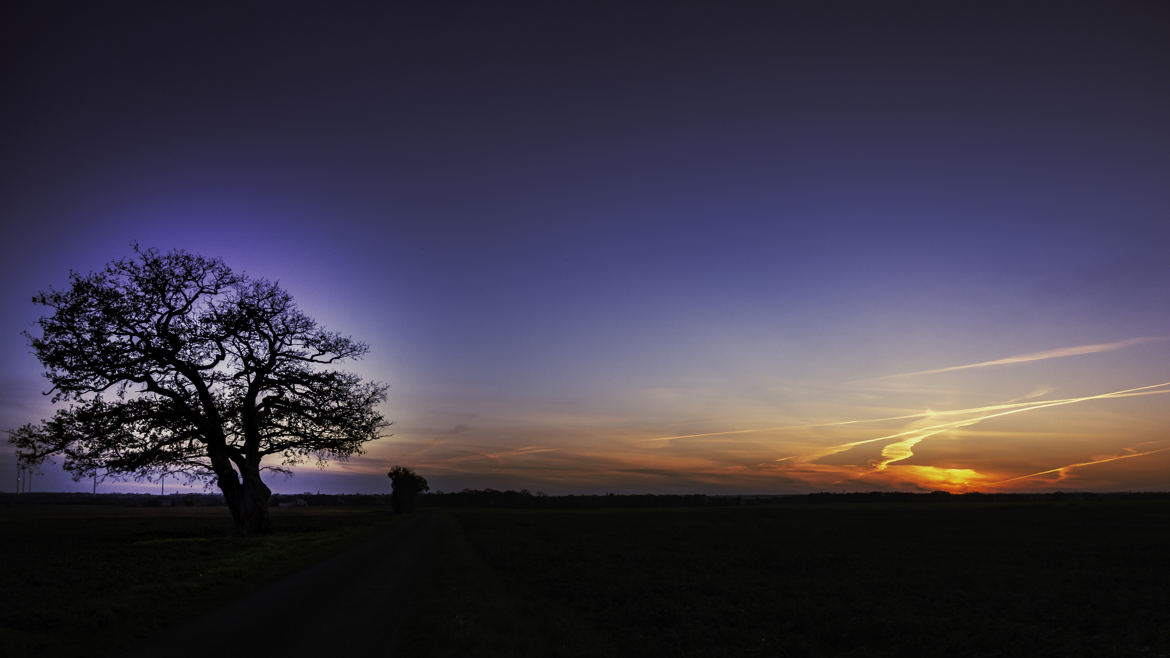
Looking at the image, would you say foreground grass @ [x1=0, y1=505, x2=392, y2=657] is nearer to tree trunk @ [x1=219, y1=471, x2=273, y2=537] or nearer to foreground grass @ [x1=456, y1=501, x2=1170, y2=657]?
tree trunk @ [x1=219, y1=471, x2=273, y2=537]

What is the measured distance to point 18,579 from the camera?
19375 millimetres

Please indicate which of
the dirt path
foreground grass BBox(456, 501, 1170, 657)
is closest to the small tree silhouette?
foreground grass BBox(456, 501, 1170, 657)

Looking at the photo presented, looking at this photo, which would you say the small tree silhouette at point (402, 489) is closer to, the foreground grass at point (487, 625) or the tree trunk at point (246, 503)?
the tree trunk at point (246, 503)

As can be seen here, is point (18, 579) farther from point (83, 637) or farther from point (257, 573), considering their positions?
point (83, 637)

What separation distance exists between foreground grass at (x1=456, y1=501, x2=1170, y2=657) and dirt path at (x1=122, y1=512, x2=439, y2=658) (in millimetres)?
4234

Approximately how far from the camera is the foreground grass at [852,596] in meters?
16.2

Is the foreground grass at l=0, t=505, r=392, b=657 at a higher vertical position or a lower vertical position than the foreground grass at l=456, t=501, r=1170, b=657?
higher

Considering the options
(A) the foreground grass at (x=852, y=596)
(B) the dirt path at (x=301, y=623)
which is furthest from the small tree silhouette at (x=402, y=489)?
(B) the dirt path at (x=301, y=623)

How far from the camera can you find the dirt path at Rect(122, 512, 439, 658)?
1195cm

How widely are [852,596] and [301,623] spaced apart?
59.6 feet

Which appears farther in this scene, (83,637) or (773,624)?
(773,624)

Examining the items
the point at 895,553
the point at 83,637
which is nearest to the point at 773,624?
the point at 83,637

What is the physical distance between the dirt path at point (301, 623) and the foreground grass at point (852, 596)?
4234mm

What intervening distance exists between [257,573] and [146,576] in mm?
4137
